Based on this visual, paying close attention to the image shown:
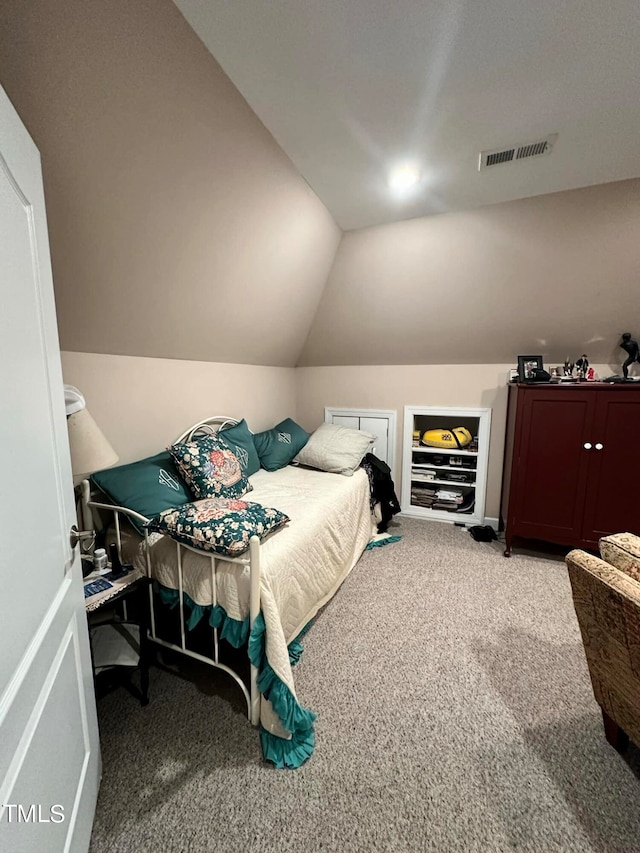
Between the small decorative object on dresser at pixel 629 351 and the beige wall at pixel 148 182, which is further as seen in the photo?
the small decorative object on dresser at pixel 629 351

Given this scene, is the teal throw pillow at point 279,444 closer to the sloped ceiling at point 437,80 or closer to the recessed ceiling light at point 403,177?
the sloped ceiling at point 437,80

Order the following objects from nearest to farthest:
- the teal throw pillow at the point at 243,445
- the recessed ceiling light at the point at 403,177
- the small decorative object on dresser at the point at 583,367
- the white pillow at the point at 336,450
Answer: the recessed ceiling light at the point at 403,177, the teal throw pillow at the point at 243,445, the small decorative object on dresser at the point at 583,367, the white pillow at the point at 336,450

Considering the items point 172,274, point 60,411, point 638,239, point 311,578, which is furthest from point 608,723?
point 172,274

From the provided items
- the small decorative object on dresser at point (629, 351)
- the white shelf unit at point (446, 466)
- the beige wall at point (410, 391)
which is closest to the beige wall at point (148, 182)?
the beige wall at point (410, 391)

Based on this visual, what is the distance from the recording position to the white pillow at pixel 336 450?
9.62 feet

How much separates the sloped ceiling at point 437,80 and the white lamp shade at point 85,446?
4.82 ft

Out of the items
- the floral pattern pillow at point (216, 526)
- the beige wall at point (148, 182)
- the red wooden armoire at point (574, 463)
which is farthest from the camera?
the red wooden armoire at point (574, 463)

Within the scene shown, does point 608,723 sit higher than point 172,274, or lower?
lower

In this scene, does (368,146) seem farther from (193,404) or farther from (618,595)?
(618,595)

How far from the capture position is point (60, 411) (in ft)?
3.28

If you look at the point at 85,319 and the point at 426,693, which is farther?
the point at 85,319

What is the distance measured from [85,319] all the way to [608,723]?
112 inches

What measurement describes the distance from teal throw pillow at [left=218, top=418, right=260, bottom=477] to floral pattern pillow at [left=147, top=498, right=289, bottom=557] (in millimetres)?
951

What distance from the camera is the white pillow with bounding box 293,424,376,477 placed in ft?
9.62
